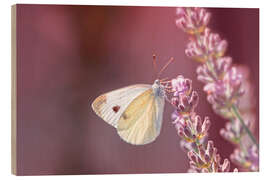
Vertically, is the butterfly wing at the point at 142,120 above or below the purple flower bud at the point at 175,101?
below

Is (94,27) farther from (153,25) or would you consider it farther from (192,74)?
(192,74)

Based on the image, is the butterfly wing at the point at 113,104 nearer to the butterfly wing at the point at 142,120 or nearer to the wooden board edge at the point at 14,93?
the butterfly wing at the point at 142,120

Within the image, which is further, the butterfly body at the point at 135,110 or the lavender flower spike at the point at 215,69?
the butterfly body at the point at 135,110

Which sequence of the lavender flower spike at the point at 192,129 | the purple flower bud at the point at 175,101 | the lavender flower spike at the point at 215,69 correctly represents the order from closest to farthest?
the lavender flower spike at the point at 192,129 < the lavender flower spike at the point at 215,69 < the purple flower bud at the point at 175,101

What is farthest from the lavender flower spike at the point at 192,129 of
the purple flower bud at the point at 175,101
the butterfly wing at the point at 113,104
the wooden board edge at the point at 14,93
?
the wooden board edge at the point at 14,93

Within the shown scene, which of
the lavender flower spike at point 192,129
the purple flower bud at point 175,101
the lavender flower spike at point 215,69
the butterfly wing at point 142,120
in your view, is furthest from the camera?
the butterfly wing at point 142,120
